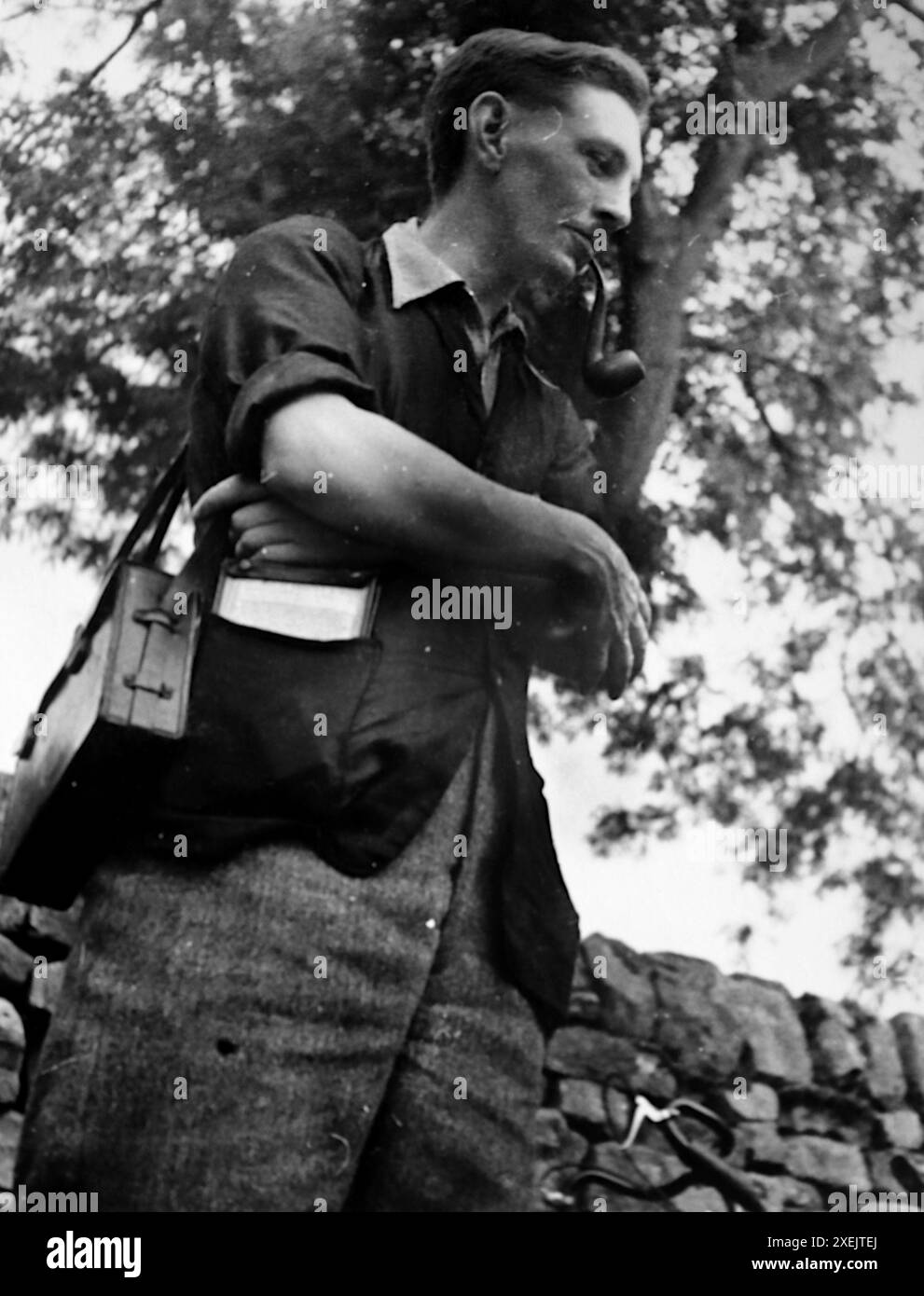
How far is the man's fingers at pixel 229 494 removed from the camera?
3.09 m

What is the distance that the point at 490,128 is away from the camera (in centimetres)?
339

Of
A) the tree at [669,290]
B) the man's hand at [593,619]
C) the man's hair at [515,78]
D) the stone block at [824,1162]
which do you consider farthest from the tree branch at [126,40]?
the stone block at [824,1162]

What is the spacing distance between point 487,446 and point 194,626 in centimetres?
A: 55

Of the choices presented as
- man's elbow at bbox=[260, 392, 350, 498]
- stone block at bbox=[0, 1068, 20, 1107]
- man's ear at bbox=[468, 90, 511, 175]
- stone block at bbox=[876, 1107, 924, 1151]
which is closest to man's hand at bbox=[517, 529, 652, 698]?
man's elbow at bbox=[260, 392, 350, 498]

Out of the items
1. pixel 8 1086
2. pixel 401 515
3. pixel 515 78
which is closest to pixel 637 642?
pixel 401 515

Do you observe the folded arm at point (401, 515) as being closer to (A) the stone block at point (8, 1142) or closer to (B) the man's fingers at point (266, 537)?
(B) the man's fingers at point (266, 537)

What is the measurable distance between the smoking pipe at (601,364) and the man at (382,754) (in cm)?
10

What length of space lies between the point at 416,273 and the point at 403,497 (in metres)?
0.39

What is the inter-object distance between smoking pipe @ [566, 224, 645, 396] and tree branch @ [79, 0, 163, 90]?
3.03 ft

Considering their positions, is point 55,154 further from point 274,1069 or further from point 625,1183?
point 625,1183

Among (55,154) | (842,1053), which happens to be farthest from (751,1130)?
(55,154)

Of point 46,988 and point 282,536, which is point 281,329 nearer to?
point 282,536

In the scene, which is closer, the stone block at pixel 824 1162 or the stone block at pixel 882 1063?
the stone block at pixel 824 1162

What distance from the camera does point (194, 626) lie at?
2.97 meters
